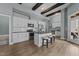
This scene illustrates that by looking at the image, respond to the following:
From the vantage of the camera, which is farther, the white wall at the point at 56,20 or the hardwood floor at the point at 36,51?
the white wall at the point at 56,20

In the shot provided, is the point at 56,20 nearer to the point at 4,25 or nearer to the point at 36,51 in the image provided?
the point at 4,25

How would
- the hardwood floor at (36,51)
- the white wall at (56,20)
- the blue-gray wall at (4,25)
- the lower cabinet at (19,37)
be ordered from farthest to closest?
the white wall at (56,20), the blue-gray wall at (4,25), the lower cabinet at (19,37), the hardwood floor at (36,51)

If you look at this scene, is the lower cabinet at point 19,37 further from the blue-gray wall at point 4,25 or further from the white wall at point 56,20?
the white wall at point 56,20

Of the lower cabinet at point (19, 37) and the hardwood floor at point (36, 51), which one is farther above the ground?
the lower cabinet at point (19, 37)

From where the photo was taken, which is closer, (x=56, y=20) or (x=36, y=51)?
(x=36, y=51)

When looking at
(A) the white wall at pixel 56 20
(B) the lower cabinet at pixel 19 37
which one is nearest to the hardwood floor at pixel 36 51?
(B) the lower cabinet at pixel 19 37

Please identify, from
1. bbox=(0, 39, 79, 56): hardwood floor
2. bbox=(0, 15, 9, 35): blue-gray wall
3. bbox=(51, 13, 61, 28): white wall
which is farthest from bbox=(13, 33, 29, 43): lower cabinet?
bbox=(51, 13, 61, 28): white wall

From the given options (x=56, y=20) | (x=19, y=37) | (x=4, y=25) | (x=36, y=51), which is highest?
(x=56, y=20)

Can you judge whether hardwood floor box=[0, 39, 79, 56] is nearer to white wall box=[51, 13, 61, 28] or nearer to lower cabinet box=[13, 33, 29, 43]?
lower cabinet box=[13, 33, 29, 43]

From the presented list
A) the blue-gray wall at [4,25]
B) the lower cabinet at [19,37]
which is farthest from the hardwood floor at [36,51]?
the blue-gray wall at [4,25]

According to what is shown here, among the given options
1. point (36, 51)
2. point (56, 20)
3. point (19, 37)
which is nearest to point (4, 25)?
point (19, 37)

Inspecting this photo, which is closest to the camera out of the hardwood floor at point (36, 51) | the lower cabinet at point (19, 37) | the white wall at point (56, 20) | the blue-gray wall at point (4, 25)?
the hardwood floor at point (36, 51)

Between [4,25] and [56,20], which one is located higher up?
[56,20]

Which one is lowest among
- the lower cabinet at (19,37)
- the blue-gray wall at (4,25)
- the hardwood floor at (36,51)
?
the hardwood floor at (36,51)
